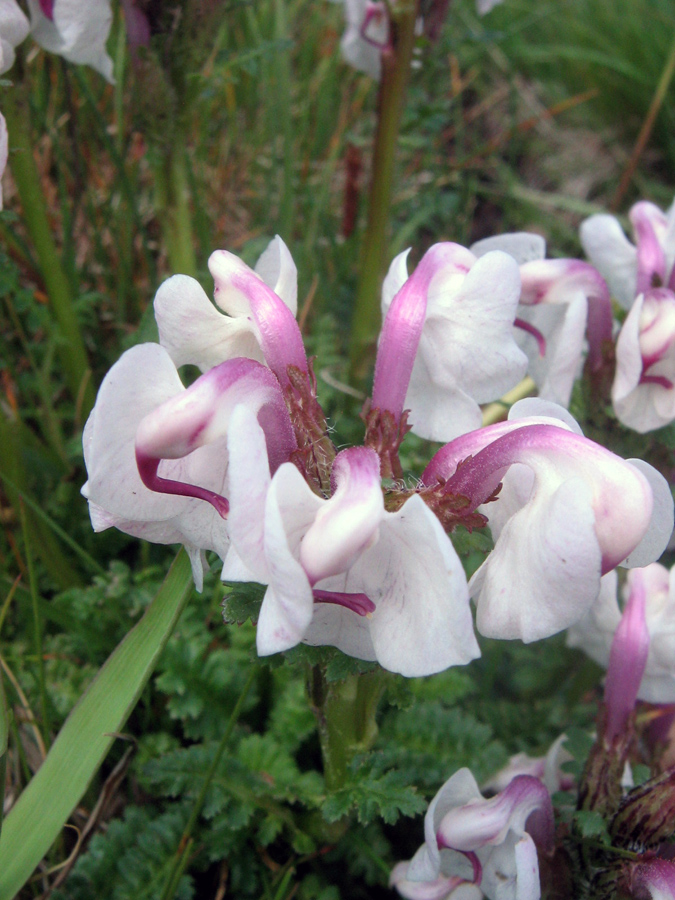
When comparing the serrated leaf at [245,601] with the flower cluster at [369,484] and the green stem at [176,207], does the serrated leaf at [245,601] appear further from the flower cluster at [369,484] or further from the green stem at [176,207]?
the green stem at [176,207]

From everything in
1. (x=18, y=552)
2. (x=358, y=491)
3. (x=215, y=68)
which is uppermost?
(x=215, y=68)

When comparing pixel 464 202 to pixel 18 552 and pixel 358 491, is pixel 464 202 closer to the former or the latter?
pixel 18 552

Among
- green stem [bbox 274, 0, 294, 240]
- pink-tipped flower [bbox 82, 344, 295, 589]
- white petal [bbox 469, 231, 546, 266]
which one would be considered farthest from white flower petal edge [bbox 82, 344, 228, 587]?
green stem [bbox 274, 0, 294, 240]

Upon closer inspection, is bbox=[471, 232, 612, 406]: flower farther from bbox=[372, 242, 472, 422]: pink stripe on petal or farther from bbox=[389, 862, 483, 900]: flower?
bbox=[389, 862, 483, 900]: flower

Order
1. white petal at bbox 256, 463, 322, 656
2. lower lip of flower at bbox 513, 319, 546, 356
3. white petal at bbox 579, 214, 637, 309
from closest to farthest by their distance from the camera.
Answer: white petal at bbox 256, 463, 322, 656, lower lip of flower at bbox 513, 319, 546, 356, white petal at bbox 579, 214, 637, 309

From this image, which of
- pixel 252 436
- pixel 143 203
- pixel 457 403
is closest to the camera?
pixel 252 436

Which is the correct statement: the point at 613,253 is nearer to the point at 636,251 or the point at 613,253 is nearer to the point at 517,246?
the point at 636,251

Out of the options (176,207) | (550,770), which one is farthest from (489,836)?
(176,207)

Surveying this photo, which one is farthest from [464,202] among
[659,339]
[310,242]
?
[659,339]
